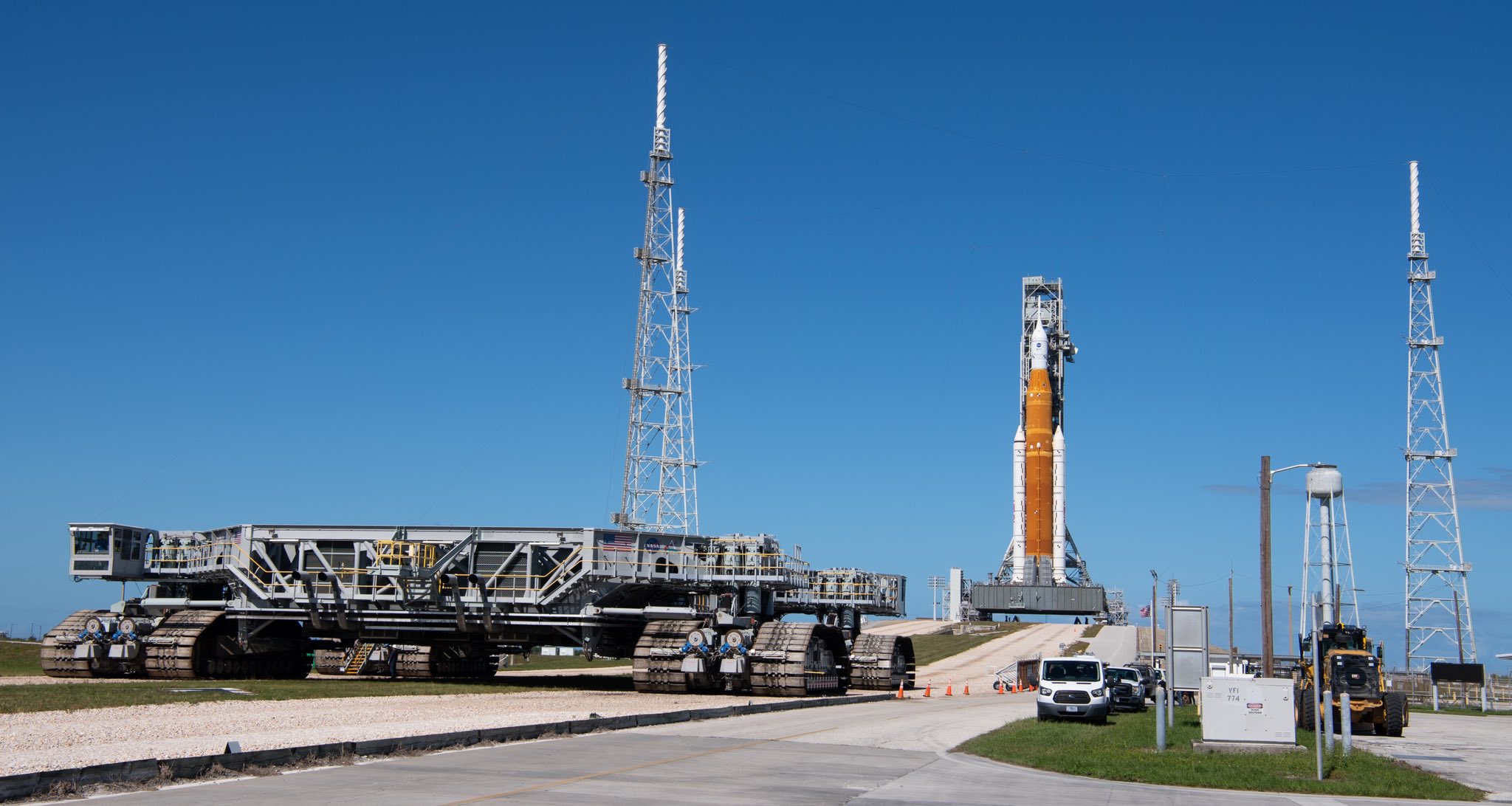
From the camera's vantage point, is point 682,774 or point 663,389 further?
point 663,389

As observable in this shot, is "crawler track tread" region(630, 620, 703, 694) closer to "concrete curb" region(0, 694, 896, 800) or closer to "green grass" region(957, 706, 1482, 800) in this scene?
"concrete curb" region(0, 694, 896, 800)

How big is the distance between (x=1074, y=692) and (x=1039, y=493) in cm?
5606

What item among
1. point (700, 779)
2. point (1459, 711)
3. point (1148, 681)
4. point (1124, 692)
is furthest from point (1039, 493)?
point (700, 779)

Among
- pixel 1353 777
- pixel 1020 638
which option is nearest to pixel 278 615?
pixel 1353 777

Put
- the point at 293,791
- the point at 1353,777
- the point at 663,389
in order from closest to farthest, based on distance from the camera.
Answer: the point at 293,791, the point at 1353,777, the point at 663,389

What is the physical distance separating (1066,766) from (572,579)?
1987 cm

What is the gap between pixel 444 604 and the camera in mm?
38688

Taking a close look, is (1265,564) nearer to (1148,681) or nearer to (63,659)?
(1148,681)

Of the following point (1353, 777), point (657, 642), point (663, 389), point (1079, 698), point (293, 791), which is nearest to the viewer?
point (293, 791)

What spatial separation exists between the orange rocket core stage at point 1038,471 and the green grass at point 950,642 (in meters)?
6.96

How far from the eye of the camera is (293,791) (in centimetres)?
1493

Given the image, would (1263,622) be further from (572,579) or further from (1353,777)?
(572,579)

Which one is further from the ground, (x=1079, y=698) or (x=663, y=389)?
(x=663, y=389)

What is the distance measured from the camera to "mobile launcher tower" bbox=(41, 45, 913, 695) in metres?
37.9
